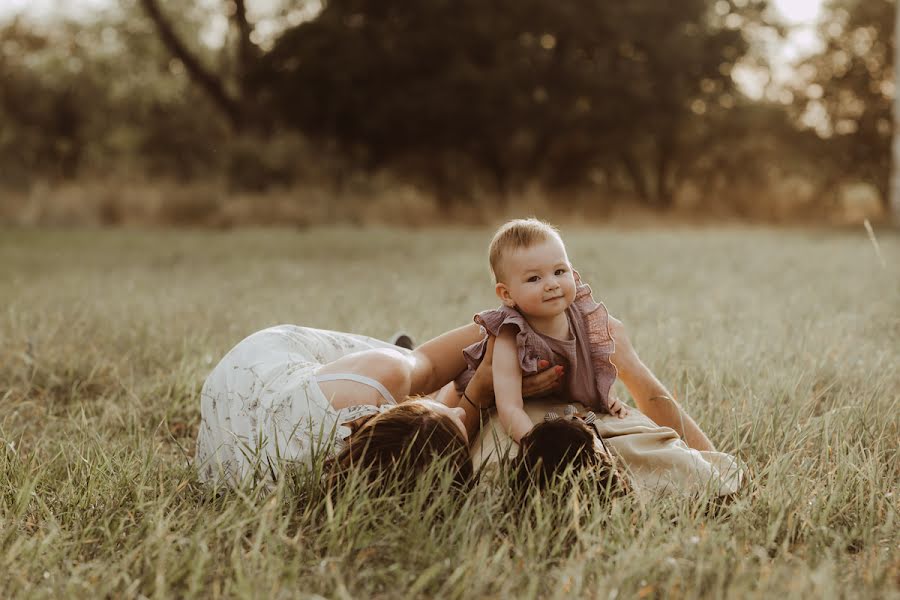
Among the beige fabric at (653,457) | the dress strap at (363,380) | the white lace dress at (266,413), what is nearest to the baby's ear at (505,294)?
the beige fabric at (653,457)

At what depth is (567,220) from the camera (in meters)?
15.9

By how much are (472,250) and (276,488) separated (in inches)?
322

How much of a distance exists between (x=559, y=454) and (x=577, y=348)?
643 mm

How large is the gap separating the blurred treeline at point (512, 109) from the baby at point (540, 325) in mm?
12550

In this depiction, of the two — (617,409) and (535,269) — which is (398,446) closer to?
(535,269)

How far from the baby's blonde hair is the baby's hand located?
0.55 m

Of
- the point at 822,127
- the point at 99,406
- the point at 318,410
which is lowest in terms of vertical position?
the point at 99,406

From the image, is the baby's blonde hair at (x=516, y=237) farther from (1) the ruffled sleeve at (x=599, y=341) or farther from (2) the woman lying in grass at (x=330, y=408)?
(2) the woman lying in grass at (x=330, y=408)

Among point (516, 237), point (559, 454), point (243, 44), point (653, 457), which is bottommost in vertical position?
point (653, 457)

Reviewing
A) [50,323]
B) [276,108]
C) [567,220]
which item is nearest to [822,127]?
[567,220]

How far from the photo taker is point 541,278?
2.51 m

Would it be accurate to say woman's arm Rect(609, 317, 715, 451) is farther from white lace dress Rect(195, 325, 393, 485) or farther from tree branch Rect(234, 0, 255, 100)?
tree branch Rect(234, 0, 255, 100)

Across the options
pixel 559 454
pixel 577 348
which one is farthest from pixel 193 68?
pixel 559 454

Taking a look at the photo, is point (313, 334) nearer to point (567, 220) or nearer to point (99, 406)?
point (99, 406)
